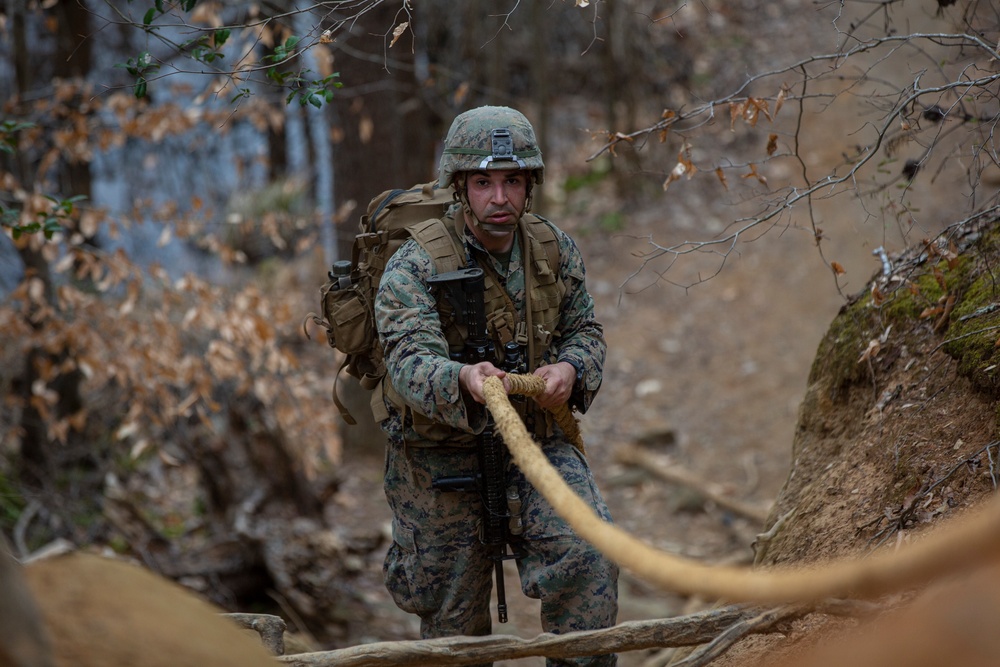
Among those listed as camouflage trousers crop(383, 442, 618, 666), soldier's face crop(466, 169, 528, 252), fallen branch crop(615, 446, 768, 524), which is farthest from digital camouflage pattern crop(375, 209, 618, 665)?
fallen branch crop(615, 446, 768, 524)

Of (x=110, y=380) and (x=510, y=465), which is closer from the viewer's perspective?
(x=510, y=465)

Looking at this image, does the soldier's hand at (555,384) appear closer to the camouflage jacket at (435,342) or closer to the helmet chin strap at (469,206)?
the camouflage jacket at (435,342)

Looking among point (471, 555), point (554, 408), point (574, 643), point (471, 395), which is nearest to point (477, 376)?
point (471, 395)

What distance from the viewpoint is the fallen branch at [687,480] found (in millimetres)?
8305

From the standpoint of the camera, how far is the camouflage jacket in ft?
11.4

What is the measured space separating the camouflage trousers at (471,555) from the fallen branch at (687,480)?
4.63 metres

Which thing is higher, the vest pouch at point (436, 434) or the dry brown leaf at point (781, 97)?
the dry brown leaf at point (781, 97)

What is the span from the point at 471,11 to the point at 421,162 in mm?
2832

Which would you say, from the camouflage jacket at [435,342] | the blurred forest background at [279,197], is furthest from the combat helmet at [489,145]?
the blurred forest background at [279,197]

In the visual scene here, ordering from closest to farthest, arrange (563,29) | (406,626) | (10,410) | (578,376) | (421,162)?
(578,376), (406,626), (10,410), (421,162), (563,29)

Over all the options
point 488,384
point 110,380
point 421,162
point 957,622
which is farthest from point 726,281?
point 957,622

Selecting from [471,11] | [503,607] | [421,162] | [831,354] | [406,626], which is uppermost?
[471,11]

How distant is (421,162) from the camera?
973 centimetres

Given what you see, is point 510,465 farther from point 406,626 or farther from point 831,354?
point 406,626
